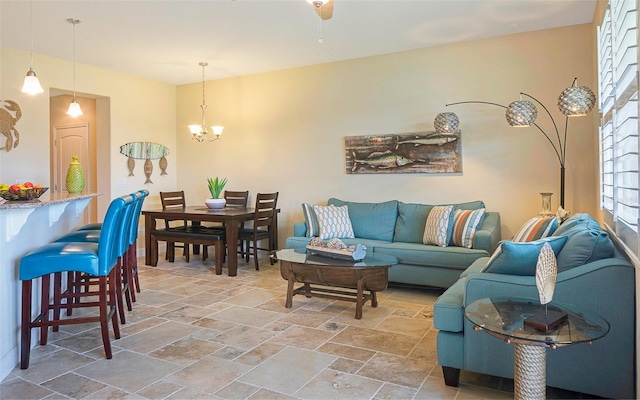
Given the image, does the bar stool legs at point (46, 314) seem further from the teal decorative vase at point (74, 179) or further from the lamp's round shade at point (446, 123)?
the lamp's round shade at point (446, 123)

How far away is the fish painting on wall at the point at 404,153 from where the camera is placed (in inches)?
204

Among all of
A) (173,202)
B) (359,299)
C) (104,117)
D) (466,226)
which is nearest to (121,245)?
(359,299)

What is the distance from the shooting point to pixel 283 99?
639 cm

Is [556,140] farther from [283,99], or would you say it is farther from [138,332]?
[138,332]

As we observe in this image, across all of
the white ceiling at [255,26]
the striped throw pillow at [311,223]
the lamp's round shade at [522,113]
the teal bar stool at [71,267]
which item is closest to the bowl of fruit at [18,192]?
the teal bar stool at [71,267]

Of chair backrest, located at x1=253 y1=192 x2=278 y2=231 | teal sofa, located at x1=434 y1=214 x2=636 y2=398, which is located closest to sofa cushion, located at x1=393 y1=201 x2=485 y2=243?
chair backrest, located at x1=253 y1=192 x2=278 y2=231

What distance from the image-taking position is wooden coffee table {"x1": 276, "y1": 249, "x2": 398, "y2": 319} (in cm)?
367

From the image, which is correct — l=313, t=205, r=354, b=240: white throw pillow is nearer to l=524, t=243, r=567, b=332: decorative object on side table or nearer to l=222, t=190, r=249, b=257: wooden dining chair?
l=222, t=190, r=249, b=257: wooden dining chair

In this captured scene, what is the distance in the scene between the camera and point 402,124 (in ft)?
18.1

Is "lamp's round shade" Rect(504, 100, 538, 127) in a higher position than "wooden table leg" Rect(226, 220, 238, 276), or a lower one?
higher

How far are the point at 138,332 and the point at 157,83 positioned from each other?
485cm

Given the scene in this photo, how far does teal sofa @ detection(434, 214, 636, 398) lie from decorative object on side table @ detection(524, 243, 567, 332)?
0.69 ft

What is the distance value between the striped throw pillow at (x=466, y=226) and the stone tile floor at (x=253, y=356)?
0.71 m

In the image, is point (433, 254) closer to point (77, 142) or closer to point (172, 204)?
point (172, 204)
